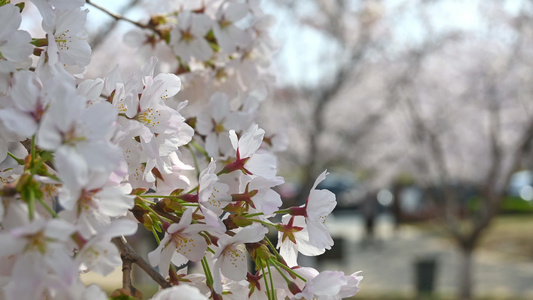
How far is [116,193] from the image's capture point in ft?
2.04

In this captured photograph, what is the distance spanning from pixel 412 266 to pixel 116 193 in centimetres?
897

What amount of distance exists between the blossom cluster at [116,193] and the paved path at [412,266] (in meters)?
7.92

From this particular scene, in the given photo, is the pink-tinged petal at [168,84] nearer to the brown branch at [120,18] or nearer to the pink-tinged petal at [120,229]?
the pink-tinged petal at [120,229]

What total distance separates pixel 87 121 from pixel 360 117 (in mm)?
10808

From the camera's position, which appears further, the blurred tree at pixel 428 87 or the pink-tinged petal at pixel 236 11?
the blurred tree at pixel 428 87

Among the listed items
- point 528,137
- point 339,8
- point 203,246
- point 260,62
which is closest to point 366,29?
point 339,8

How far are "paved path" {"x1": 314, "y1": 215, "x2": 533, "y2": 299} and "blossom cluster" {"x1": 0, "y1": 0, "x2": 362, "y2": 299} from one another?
792 centimetres

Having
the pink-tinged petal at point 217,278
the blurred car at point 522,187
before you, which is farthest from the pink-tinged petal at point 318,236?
the blurred car at point 522,187

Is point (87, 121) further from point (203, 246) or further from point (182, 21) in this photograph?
point (182, 21)

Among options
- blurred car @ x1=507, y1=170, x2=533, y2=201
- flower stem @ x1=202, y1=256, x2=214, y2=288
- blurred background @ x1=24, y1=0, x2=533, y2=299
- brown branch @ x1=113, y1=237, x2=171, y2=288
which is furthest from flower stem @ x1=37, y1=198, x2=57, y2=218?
blurred car @ x1=507, y1=170, x2=533, y2=201

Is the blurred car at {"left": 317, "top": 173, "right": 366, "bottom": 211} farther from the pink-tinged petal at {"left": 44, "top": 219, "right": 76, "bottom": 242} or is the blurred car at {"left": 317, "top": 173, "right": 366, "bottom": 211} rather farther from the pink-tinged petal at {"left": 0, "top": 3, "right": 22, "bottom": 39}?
the pink-tinged petal at {"left": 44, "top": 219, "right": 76, "bottom": 242}

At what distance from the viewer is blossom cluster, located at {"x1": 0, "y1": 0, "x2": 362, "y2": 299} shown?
557 mm

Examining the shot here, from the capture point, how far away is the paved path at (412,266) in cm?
902

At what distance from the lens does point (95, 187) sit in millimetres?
609
